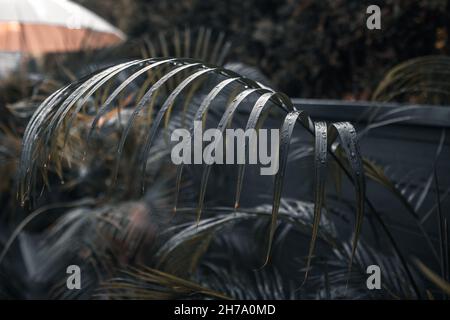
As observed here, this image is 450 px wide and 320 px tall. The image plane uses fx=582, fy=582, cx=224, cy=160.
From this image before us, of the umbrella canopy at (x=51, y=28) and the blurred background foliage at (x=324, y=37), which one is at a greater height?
the umbrella canopy at (x=51, y=28)

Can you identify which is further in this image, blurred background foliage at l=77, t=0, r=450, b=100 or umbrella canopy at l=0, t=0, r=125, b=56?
umbrella canopy at l=0, t=0, r=125, b=56

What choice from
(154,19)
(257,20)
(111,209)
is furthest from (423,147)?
(154,19)

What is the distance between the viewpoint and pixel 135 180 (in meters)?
3.59

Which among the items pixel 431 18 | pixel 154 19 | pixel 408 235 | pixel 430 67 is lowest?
pixel 408 235

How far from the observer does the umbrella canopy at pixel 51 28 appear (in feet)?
12.4

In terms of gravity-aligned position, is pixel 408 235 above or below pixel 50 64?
below

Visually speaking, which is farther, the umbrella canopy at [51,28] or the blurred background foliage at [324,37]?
the umbrella canopy at [51,28]

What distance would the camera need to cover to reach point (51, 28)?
16.3ft

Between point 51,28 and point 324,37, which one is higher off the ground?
point 51,28

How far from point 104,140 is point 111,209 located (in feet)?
2.27

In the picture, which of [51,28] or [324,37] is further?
[51,28]

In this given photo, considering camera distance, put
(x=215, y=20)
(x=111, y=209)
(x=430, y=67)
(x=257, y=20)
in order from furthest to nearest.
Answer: (x=215, y=20), (x=257, y=20), (x=111, y=209), (x=430, y=67)

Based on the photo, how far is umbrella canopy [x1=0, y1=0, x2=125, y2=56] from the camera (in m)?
3.79
